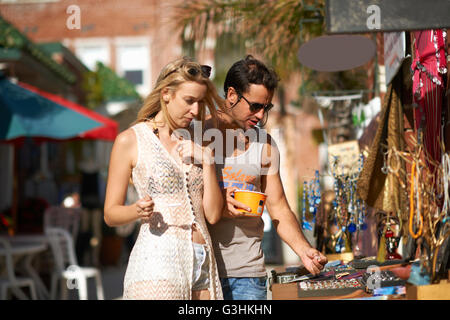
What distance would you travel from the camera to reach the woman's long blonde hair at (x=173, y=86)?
8.71ft

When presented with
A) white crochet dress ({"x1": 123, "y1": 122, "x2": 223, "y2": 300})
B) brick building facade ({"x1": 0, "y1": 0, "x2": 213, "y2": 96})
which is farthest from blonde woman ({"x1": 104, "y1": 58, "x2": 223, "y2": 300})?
brick building facade ({"x1": 0, "y1": 0, "x2": 213, "y2": 96})

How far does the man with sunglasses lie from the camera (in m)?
3.03

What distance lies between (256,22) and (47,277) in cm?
482

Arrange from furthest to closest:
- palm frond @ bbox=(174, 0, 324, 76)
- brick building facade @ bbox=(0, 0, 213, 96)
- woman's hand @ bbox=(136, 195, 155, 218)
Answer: brick building facade @ bbox=(0, 0, 213, 96)
palm frond @ bbox=(174, 0, 324, 76)
woman's hand @ bbox=(136, 195, 155, 218)

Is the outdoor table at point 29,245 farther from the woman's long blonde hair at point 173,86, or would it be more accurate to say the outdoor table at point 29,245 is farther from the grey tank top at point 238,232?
the woman's long blonde hair at point 173,86

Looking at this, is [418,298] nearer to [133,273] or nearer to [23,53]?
[133,273]

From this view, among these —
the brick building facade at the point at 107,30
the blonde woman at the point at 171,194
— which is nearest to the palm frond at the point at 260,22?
the blonde woman at the point at 171,194

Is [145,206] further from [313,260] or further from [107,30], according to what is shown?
[107,30]

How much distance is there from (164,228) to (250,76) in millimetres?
946

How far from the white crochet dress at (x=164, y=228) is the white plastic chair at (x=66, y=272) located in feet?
16.6

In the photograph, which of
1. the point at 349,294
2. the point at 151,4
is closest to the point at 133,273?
the point at 349,294

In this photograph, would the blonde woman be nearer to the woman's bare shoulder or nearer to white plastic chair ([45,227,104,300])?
the woman's bare shoulder

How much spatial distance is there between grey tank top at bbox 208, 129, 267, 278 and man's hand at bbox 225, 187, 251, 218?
73mm

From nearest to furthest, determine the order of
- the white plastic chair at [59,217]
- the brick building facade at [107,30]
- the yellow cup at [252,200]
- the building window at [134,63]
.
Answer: the yellow cup at [252,200], the white plastic chair at [59,217], the building window at [134,63], the brick building facade at [107,30]
